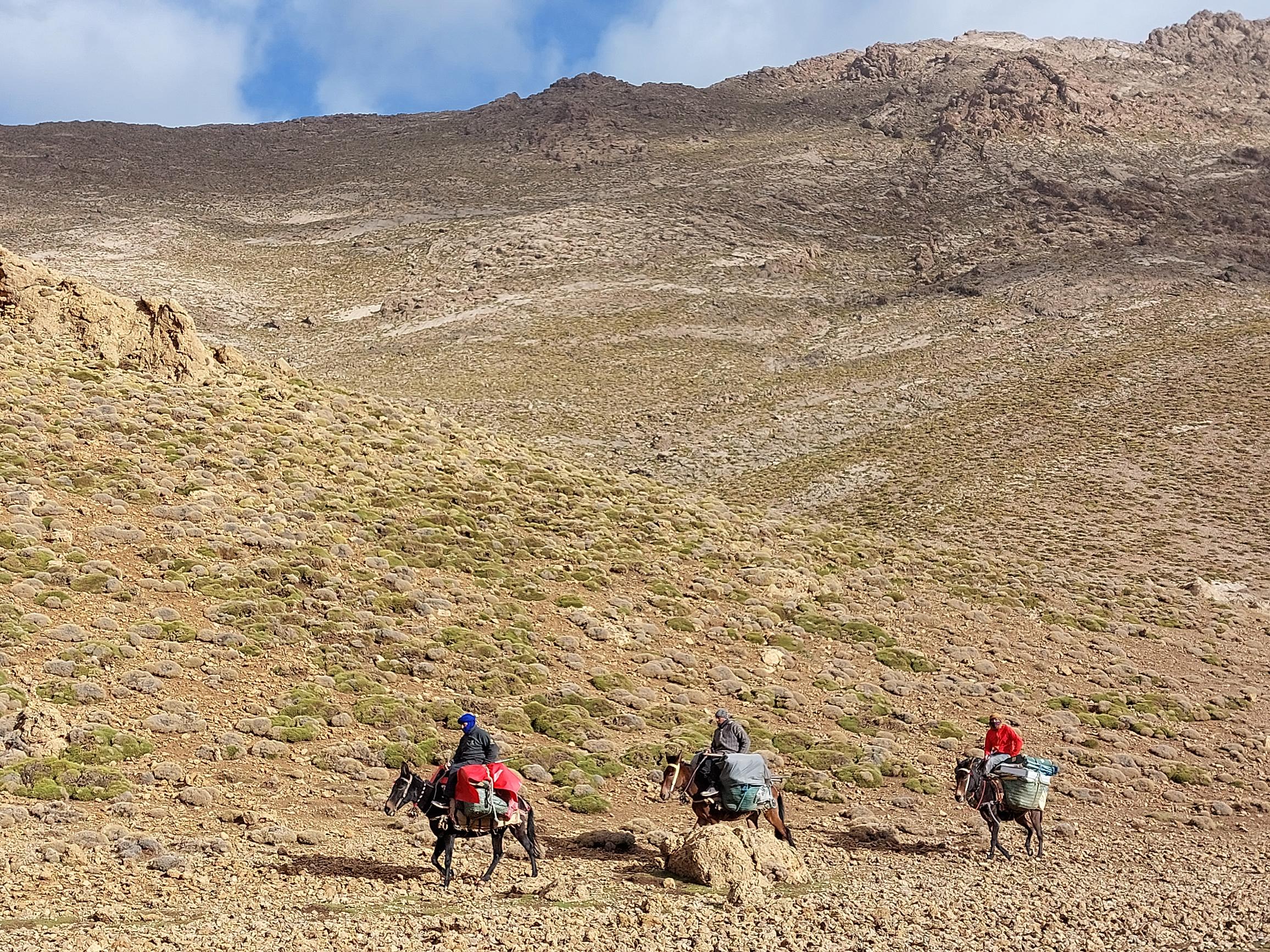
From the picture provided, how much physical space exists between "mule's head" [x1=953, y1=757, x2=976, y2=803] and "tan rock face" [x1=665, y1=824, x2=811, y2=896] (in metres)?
3.68

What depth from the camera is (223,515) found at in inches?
998

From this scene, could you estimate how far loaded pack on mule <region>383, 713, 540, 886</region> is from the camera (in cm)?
1270

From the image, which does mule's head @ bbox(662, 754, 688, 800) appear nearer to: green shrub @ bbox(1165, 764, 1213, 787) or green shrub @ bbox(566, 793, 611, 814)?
green shrub @ bbox(566, 793, 611, 814)

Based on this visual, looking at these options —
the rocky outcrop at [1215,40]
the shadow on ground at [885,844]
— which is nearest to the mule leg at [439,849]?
the shadow on ground at [885,844]

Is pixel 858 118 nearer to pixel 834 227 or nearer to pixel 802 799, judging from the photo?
pixel 834 227

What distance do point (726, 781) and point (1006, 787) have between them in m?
5.00

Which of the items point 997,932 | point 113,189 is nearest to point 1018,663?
point 997,932

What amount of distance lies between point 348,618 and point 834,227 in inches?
3383

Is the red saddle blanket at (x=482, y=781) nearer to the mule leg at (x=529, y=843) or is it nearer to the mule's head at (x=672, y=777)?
the mule leg at (x=529, y=843)

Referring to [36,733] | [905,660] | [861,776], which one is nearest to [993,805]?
[861,776]

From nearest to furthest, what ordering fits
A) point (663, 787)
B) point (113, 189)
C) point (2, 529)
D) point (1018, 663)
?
1. point (663, 787)
2. point (2, 529)
3. point (1018, 663)
4. point (113, 189)

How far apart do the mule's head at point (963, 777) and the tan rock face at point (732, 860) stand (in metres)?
3.68

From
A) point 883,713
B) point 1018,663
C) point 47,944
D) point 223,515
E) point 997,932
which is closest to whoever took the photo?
point 47,944

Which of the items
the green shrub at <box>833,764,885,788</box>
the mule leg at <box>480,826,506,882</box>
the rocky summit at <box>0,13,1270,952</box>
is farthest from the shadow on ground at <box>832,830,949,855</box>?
the mule leg at <box>480,826,506,882</box>
